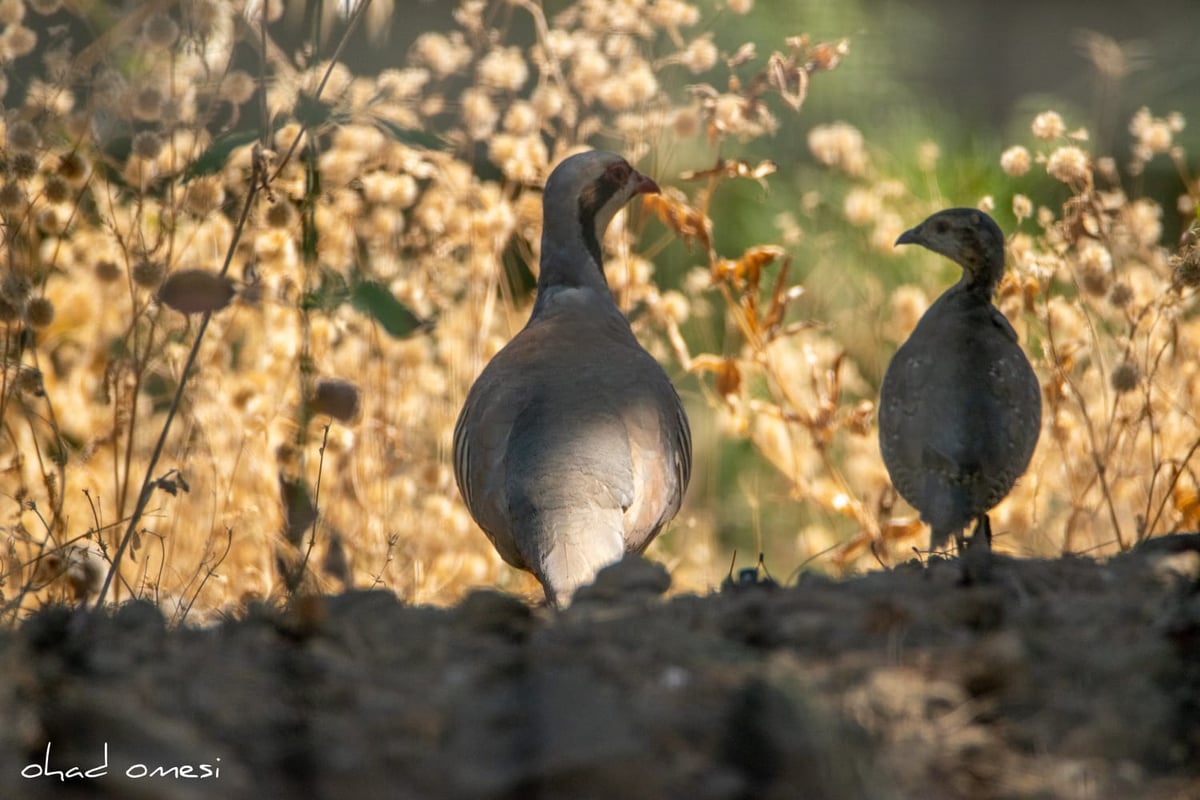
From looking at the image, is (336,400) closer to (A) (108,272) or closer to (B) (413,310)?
(B) (413,310)

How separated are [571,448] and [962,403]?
1.06 m

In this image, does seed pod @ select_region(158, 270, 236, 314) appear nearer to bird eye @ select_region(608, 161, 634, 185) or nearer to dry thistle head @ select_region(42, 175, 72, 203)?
dry thistle head @ select_region(42, 175, 72, 203)

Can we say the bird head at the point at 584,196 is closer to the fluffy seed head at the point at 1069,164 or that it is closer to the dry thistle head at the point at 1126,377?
the fluffy seed head at the point at 1069,164

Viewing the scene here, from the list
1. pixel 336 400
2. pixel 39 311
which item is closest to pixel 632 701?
pixel 336 400

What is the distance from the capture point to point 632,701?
2135mm

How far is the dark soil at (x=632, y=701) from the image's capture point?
197cm

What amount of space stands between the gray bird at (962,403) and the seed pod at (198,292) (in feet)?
6.54

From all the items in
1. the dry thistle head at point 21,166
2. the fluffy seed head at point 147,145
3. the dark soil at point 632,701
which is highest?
the fluffy seed head at point 147,145

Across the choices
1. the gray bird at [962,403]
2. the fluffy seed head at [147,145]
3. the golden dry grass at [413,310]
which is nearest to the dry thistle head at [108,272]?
the golden dry grass at [413,310]

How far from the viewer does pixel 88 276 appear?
19.0 ft

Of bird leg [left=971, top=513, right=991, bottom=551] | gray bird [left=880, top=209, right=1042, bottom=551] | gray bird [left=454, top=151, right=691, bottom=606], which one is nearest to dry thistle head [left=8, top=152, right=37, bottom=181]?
gray bird [left=454, top=151, right=691, bottom=606]

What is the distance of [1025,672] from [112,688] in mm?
1333

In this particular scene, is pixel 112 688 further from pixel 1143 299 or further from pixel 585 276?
pixel 1143 299

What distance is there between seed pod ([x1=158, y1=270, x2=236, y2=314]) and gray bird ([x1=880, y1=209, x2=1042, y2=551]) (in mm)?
1994
